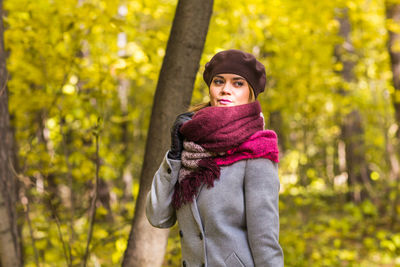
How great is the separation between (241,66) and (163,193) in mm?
661

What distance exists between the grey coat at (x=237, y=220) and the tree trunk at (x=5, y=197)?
1477 millimetres

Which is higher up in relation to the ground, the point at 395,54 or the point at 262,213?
the point at 395,54

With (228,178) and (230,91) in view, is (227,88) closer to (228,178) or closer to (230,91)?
(230,91)

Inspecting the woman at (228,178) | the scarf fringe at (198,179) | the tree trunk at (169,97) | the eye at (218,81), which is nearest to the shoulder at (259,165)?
the woman at (228,178)

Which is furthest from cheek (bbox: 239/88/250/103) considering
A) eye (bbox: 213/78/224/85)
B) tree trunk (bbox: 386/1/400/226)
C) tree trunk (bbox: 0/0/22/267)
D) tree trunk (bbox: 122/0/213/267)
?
tree trunk (bbox: 386/1/400/226)

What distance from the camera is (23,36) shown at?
3426mm

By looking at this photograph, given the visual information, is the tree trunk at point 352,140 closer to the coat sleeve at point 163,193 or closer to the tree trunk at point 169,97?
the tree trunk at point 169,97

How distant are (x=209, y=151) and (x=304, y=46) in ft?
14.7

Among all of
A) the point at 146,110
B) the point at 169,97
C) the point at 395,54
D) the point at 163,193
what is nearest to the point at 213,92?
the point at 163,193

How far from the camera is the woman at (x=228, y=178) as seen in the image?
5.64ft

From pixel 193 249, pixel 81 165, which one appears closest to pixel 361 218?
pixel 81 165

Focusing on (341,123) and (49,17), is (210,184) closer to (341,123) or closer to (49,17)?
(49,17)

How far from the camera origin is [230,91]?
1.88 meters

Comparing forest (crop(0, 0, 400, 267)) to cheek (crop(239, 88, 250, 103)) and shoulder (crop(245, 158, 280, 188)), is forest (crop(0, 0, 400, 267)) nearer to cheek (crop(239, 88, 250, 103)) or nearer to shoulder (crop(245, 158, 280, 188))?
cheek (crop(239, 88, 250, 103))
